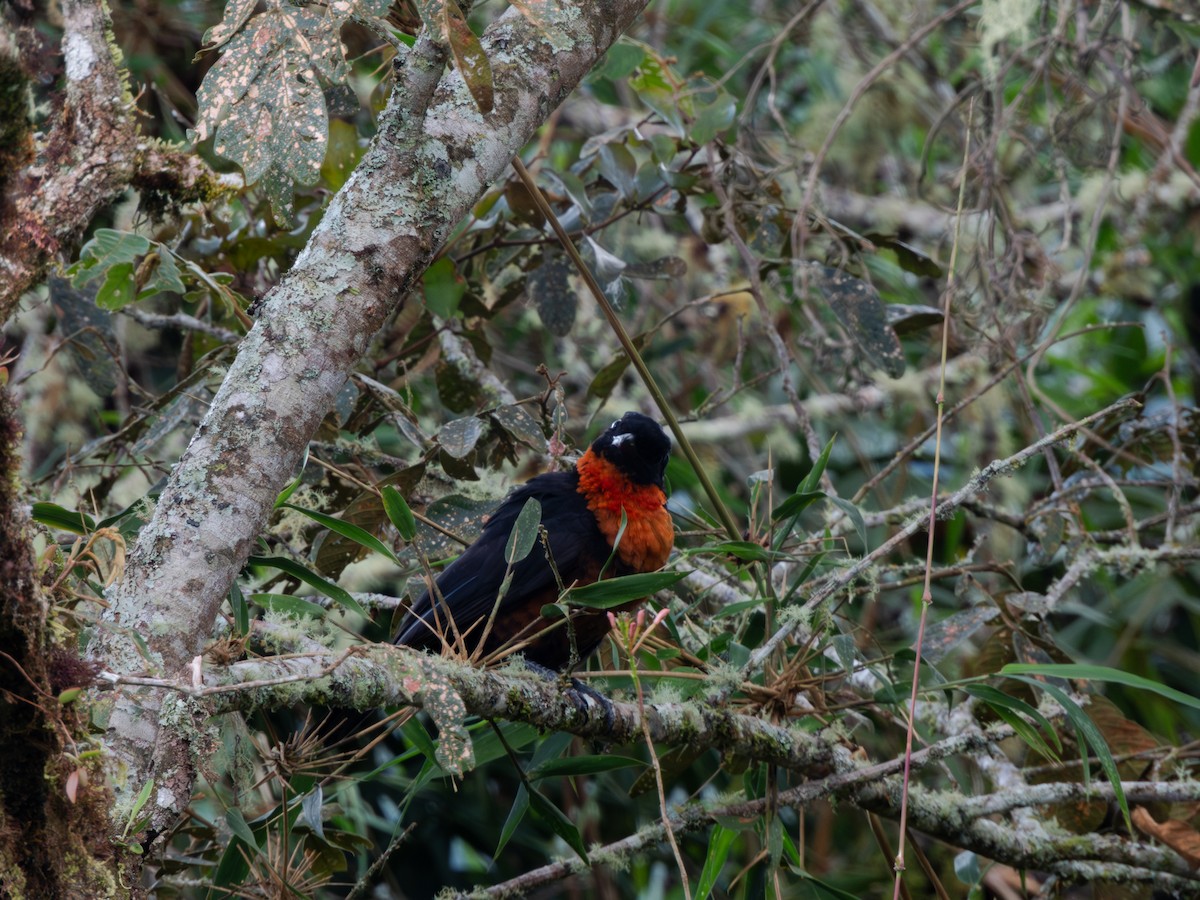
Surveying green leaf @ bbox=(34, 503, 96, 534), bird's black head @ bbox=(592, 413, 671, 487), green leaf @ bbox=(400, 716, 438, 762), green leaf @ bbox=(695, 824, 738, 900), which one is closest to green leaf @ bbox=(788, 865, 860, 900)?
green leaf @ bbox=(695, 824, 738, 900)

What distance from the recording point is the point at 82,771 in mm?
1200

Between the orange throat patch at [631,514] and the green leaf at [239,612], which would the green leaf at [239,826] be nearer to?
the green leaf at [239,612]

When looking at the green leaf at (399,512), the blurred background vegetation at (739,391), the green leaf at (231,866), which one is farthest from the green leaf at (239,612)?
the green leaf at (231,866)

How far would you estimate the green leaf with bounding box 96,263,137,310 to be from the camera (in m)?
2.05

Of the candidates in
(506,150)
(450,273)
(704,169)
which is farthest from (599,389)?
(506,150)

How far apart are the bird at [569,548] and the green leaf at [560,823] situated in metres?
0.45

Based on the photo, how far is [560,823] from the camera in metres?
2.04

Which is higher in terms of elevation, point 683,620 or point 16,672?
point 16,672

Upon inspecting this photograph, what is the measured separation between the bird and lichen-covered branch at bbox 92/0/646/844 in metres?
0.98

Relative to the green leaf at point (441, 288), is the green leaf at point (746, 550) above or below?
below

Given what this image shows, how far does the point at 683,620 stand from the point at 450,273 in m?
1.01

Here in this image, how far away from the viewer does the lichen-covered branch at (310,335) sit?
4.58 feet

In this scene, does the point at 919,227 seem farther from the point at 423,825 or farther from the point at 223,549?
the point at 223,549

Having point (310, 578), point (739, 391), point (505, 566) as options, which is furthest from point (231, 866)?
point (739, 391)
